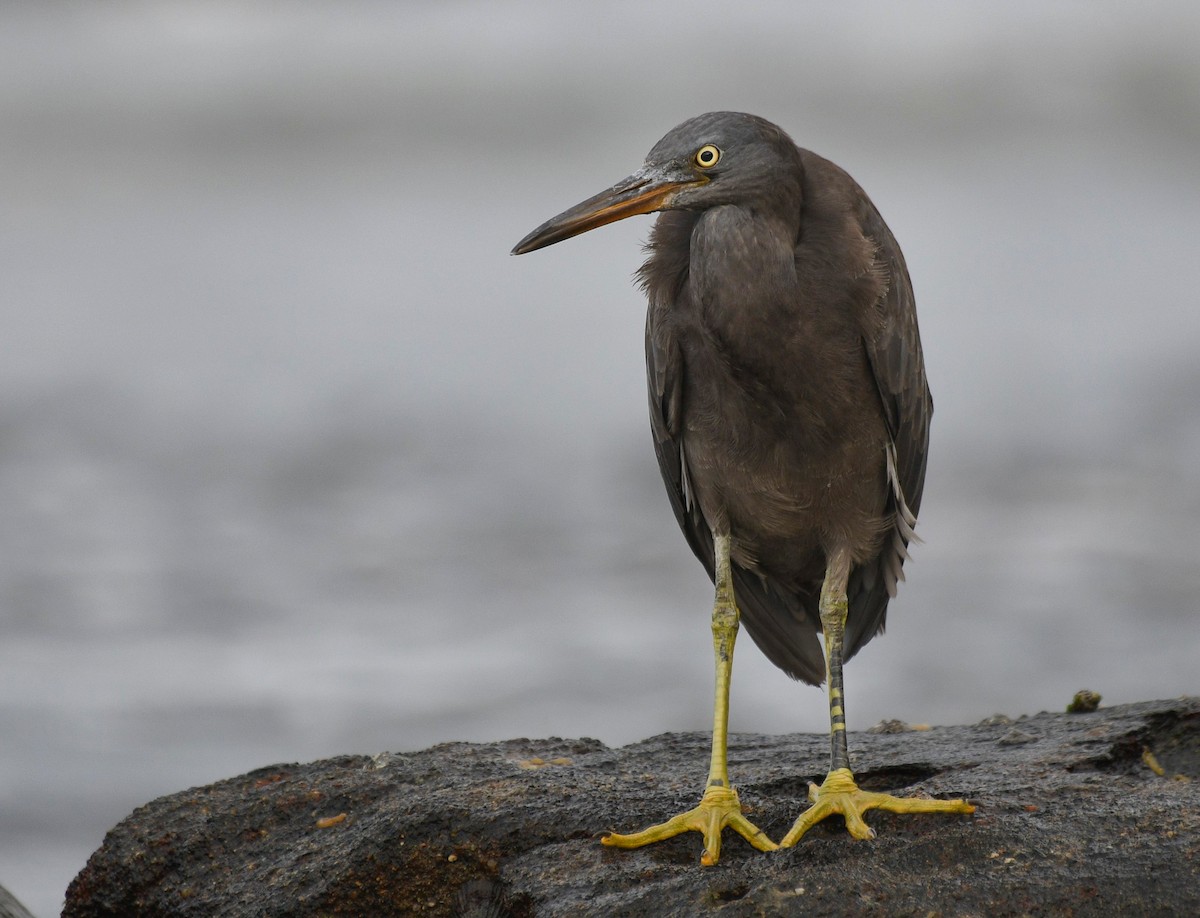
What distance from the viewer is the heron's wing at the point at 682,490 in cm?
464

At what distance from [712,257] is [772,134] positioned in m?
0.51

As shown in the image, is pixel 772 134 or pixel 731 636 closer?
pixel 772 134

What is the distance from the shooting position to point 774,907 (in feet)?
10.6

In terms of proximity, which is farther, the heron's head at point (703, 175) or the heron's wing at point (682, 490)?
the heron's wing at point (682, 490)

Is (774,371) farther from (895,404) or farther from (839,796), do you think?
(839,796)

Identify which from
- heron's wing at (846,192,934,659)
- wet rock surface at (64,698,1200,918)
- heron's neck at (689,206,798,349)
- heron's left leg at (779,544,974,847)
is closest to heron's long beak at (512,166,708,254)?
heron's neck at (689,206,798,349)

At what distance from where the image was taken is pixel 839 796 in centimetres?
396

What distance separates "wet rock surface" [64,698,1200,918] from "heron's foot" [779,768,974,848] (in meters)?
0.05

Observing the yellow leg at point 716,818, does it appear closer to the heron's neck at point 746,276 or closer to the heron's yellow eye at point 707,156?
the heron's neck at point 746,276

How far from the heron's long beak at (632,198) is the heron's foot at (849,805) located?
204cm

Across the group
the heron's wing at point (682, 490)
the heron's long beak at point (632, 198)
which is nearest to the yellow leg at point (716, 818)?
the heron's wing at point (682, 490)

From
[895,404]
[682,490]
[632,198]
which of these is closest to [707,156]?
[632,198]

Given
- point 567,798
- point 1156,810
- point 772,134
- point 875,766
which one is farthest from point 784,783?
point 772,134

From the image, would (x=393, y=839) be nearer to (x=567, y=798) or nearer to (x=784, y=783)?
(x=567, y=798)
